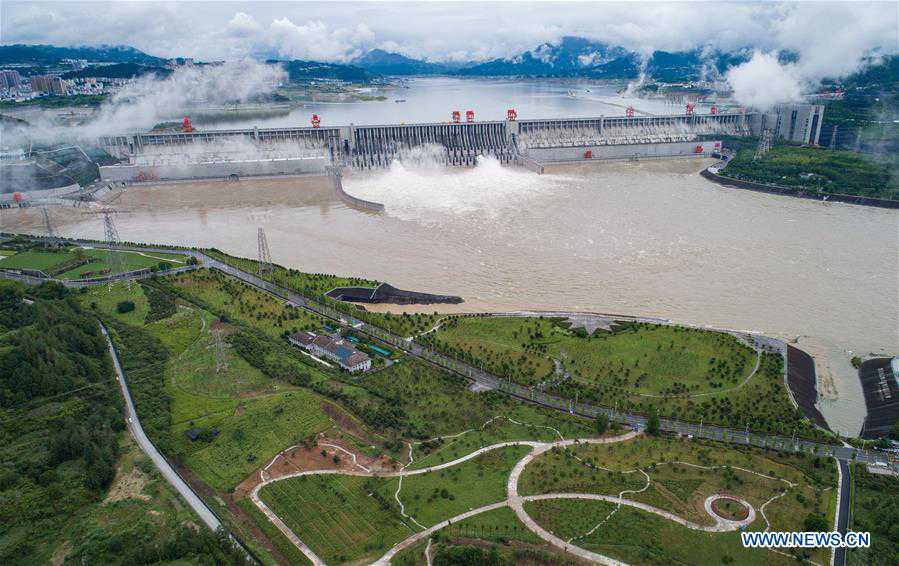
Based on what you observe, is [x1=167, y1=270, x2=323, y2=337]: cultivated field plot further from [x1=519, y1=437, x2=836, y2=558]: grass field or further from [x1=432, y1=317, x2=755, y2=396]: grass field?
[x1=519, y1=437, x2=836, y2=558]: grass field

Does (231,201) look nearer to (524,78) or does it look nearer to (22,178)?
(22,178)

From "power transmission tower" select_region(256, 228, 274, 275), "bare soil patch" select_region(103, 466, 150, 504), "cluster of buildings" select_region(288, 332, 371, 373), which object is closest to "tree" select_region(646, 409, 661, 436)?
"cluster of buildings" select_region(288, 332, 371, 373)

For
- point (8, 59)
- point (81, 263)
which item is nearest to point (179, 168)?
point (81, 263)

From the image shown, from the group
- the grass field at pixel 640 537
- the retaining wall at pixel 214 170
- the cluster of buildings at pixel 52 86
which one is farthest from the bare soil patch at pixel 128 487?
the cluster of buildings at pixel 52 86

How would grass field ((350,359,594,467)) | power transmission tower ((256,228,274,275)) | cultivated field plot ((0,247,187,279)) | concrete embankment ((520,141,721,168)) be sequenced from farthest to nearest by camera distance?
1. concrete embankment ((520,141,721,168))
2. cultivated field plot ((0,247,187,279))
3. power transmission tower ((256,228,274,275))
4. grass field ((350,359,594,467))

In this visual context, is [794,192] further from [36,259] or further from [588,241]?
[36,259]

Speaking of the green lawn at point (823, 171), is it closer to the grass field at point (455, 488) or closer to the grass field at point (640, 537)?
the grass field at point (640, 537)
